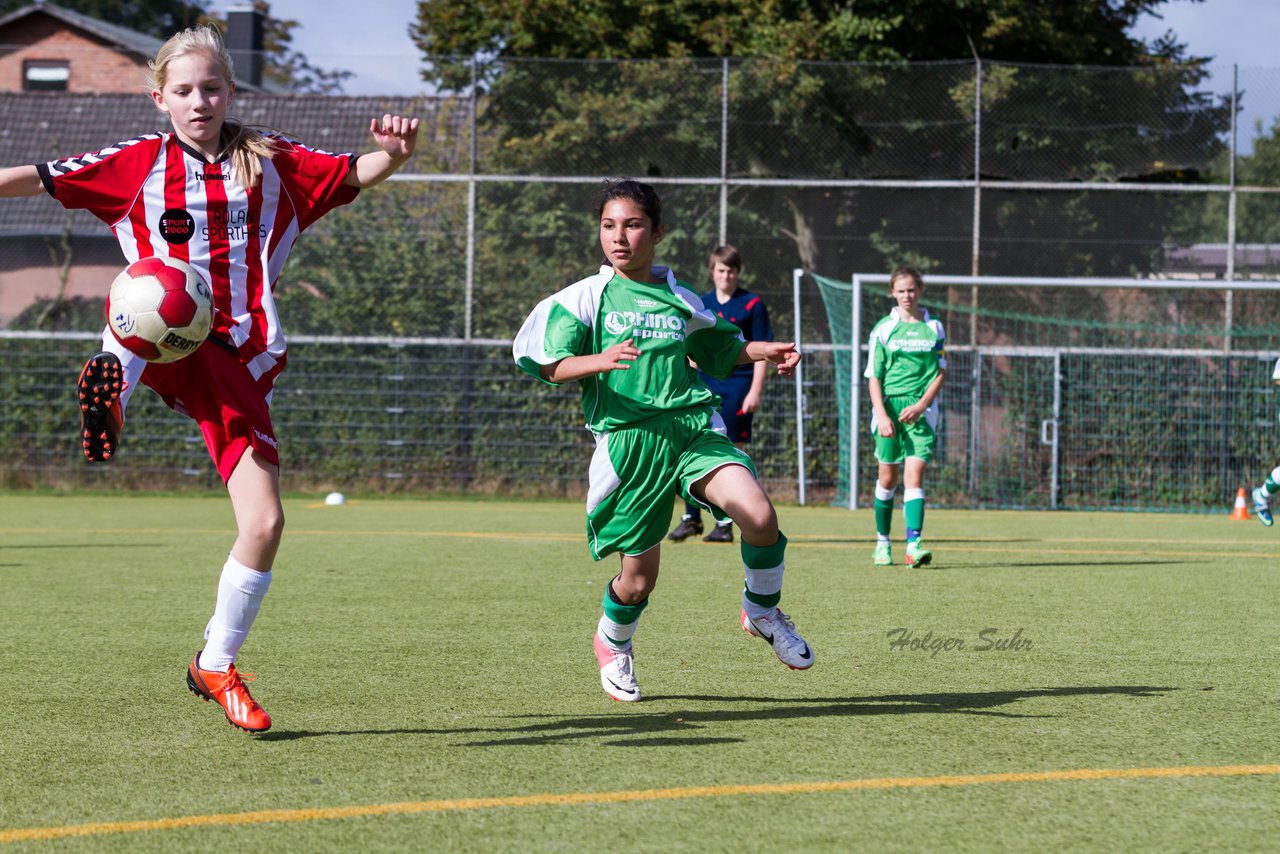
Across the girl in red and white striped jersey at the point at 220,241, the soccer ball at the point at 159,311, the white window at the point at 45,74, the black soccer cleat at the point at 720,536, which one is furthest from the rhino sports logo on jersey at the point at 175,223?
the white window at the point at 45,74

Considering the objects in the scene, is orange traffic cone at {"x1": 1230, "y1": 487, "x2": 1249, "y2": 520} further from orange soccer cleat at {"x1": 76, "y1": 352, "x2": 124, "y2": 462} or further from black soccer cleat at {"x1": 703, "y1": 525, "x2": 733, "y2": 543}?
orange soccer cleat at {"x1": 76, "y1": 352, "x2": 124, "y2": 462}

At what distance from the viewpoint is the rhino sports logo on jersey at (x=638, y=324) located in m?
4.96

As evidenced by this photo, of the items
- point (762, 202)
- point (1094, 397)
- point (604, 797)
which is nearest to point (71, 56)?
point (762, 202)

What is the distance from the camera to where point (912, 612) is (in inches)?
277

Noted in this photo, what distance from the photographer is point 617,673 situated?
5.00 metres

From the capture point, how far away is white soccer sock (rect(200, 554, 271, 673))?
14.5 feet

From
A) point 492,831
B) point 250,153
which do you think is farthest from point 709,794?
point 250,153

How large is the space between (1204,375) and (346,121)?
11.6 m

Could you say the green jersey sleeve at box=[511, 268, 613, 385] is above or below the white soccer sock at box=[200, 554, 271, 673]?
above

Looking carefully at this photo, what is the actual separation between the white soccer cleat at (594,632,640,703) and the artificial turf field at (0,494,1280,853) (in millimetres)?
54

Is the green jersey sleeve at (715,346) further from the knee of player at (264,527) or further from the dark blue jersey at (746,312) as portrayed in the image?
the dark blue jersey at (746,312)

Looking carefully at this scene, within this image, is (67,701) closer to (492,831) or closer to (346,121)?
(492,831)

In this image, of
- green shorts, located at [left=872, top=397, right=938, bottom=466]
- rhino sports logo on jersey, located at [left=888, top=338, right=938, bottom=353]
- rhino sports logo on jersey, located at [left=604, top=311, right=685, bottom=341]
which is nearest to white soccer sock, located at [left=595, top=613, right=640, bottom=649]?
rhino sports logo on jersey, located at [left=604, top=311, right=685, bottom=341]

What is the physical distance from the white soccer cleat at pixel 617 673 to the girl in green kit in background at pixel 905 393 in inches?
177
